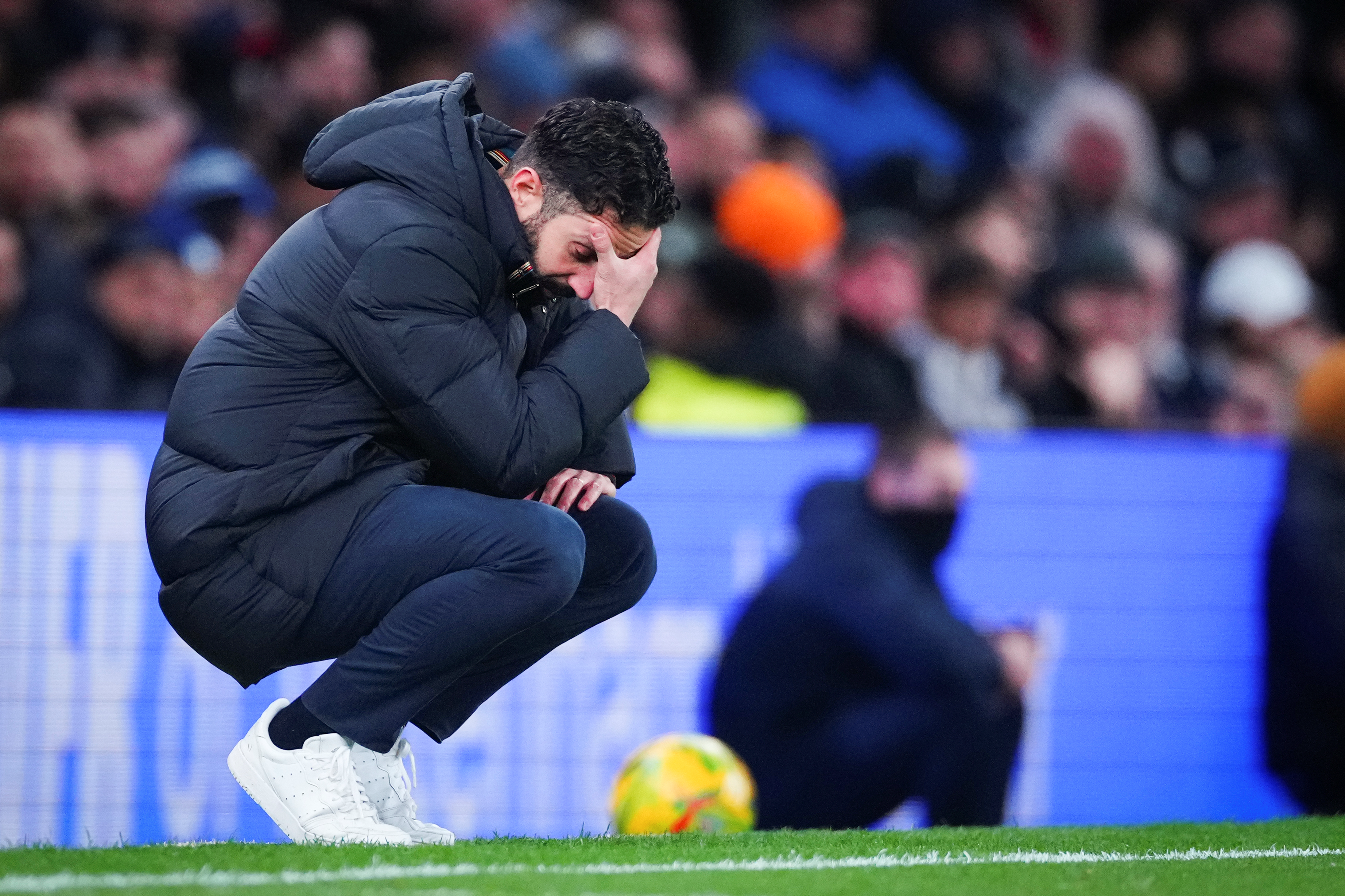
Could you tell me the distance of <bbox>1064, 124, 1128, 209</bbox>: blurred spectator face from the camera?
838 centimetres

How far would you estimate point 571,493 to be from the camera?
371 cm

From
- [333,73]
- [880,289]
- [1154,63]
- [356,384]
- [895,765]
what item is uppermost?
[356,384]

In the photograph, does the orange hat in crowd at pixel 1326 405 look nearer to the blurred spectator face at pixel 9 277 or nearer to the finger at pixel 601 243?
the finger at pixel 601 243

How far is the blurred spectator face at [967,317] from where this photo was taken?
22.6 ft

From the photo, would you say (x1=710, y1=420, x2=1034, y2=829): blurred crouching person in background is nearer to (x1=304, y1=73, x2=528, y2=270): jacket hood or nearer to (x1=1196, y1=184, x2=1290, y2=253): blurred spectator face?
(x1=304, y1=73, x2=528, y2=270): jacket hood

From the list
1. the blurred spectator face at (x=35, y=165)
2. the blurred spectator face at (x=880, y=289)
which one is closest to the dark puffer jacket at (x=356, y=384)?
the blurred spectator face at (x=35, y=165)

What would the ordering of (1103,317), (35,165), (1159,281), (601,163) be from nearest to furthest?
(601,163), (35,165), (1103,317), (1159,281)

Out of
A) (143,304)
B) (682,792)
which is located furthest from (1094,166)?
(682,792)

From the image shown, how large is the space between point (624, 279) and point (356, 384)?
0.58 meters

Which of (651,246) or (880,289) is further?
(880,289)

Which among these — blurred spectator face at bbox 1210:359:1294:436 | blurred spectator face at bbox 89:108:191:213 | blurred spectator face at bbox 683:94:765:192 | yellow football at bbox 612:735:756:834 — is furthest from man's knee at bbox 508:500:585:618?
blurred spectator face at bbox 1210:359:1294:436

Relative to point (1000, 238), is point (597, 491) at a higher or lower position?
higher

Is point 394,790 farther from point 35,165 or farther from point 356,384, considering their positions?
point 35,165

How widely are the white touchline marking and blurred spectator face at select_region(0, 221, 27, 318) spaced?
315cm
